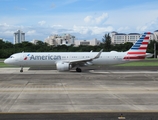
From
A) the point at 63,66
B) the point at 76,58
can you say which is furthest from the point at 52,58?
the point at 76,58

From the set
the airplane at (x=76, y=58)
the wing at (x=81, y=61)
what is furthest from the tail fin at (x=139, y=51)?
the wing at (x=81, y=61)

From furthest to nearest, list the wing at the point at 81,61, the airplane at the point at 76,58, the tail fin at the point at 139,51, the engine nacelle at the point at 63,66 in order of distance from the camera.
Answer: the tail fin at the point at 139,51 → the airplane at the point at 76,58 → the wing at the point at 81,61 → the engine nacelle at the point at 63,66

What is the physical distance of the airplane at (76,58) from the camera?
36688mm

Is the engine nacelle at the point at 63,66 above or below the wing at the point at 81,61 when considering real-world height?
below

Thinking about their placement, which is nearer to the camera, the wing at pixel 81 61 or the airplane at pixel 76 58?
the wing at pixel 81 61

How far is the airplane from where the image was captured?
36688 mm

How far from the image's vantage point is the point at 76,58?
1495 inches

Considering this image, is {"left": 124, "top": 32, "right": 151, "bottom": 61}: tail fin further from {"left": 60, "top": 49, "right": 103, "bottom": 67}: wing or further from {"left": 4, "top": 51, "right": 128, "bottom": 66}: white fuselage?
{"left": 60, "top": 49, "right": 103, "bottom": 67}: wing

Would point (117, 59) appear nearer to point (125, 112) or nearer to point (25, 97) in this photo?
point (25, 97)

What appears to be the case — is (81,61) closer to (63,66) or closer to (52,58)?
(63,66)

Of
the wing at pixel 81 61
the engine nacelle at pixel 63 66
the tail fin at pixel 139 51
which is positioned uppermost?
the tail fin at pixel 139 51

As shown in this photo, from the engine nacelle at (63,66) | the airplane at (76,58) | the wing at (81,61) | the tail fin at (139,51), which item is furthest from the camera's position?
the tail fin at (139,51)

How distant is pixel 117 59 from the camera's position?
38.0 m

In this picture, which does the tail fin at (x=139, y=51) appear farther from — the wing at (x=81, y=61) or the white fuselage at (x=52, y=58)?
the wing at (x=81, y=61)
